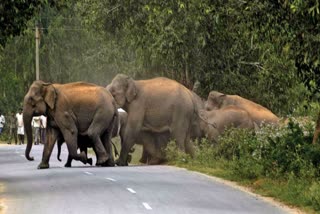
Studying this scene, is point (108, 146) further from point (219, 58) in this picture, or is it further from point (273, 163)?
point (273, 163)

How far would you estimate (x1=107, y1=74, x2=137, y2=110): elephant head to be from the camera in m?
36.0

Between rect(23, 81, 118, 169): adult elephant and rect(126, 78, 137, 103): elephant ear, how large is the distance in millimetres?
766

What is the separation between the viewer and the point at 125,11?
40219 millimetres

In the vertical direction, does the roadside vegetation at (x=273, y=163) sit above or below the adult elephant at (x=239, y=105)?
above

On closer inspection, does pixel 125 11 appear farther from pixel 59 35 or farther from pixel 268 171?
pixel 59 35

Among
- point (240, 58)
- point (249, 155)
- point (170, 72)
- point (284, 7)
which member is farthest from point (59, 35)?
point (284, 7)

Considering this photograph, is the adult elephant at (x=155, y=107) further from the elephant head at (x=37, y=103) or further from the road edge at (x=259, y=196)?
the road edge at (x=259, y=196)

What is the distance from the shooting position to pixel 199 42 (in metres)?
37.8

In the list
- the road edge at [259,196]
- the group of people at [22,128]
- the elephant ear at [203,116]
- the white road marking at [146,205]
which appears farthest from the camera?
the group of people at [22,128]

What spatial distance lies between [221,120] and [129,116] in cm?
353

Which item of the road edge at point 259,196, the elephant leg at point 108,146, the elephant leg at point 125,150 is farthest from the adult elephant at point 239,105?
the road edge at point 259,196

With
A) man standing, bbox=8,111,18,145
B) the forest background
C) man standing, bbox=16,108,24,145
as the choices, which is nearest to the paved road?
the forest background

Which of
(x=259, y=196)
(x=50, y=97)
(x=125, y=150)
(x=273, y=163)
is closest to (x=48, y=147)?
(x=50, y=97)

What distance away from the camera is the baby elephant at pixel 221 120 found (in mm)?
37750
